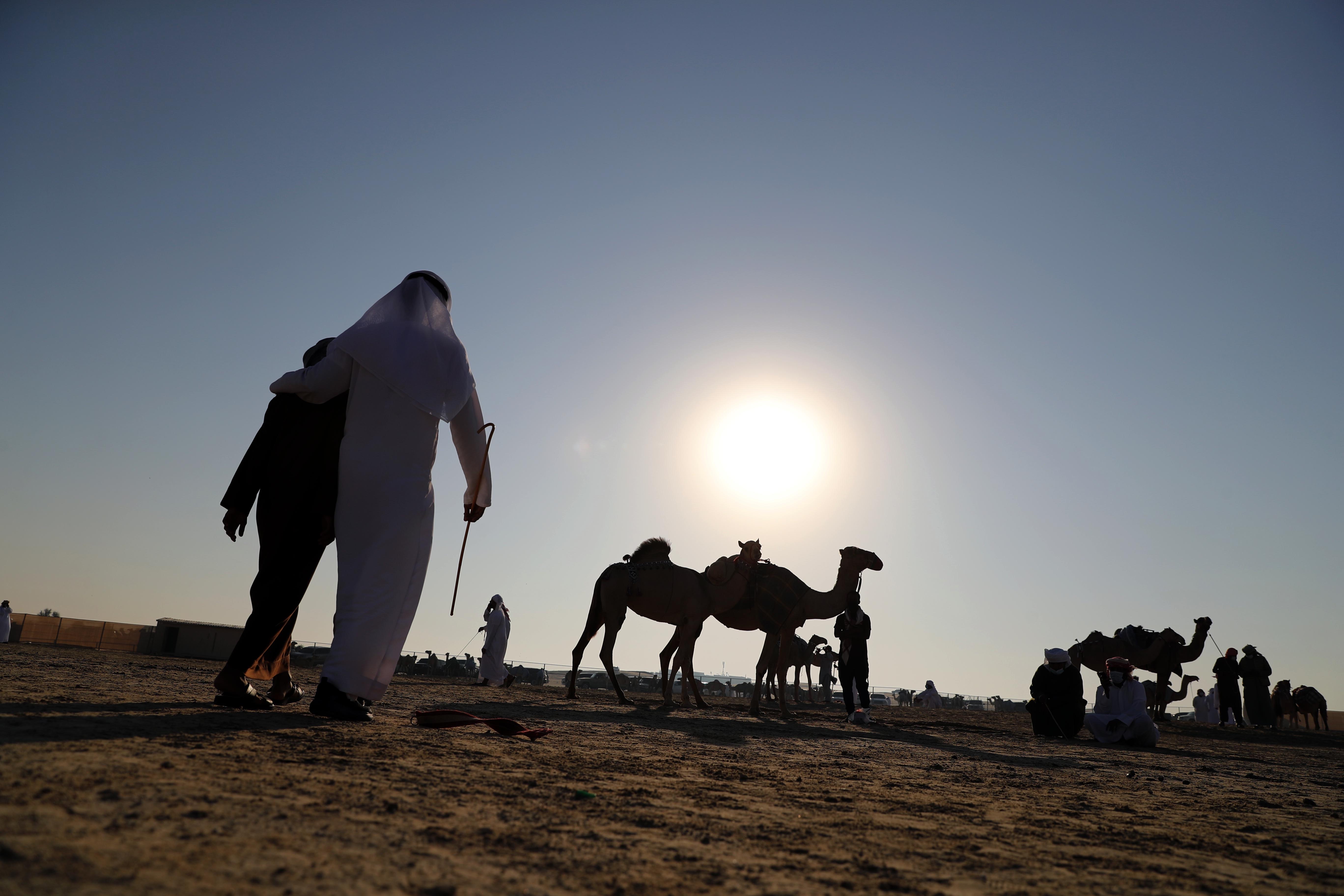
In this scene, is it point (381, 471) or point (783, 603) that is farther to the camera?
point (783, 603)

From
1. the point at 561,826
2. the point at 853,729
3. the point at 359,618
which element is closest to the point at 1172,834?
the point at 561,826

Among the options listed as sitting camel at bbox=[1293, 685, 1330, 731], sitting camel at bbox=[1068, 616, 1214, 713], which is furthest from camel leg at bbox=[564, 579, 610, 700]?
sitting camel at bbox=[1293, 685, 1330, 731]

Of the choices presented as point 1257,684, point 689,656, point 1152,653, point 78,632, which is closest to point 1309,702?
point 1257,684

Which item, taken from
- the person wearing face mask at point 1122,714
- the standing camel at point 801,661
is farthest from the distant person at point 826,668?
the person wearing face mask at point 1122,714

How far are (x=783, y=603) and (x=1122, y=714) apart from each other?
5.49 meters

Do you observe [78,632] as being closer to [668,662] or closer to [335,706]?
[668,662]

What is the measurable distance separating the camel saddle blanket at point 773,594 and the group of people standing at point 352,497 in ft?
33.6

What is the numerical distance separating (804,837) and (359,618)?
2.99 m

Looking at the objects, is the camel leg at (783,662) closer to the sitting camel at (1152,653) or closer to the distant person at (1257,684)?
the sitting camel at (1152,653)

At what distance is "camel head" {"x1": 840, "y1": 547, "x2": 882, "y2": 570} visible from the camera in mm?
14133

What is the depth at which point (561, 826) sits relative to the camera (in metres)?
2.76

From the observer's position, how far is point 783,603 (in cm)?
1466

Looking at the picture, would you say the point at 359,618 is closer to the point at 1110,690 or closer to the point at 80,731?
the point at 80,731

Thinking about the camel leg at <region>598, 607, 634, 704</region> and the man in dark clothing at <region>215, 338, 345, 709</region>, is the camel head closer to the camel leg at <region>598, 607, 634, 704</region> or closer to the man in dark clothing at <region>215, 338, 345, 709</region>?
the camel leg at <region>598, 607, 634, 704</region>
